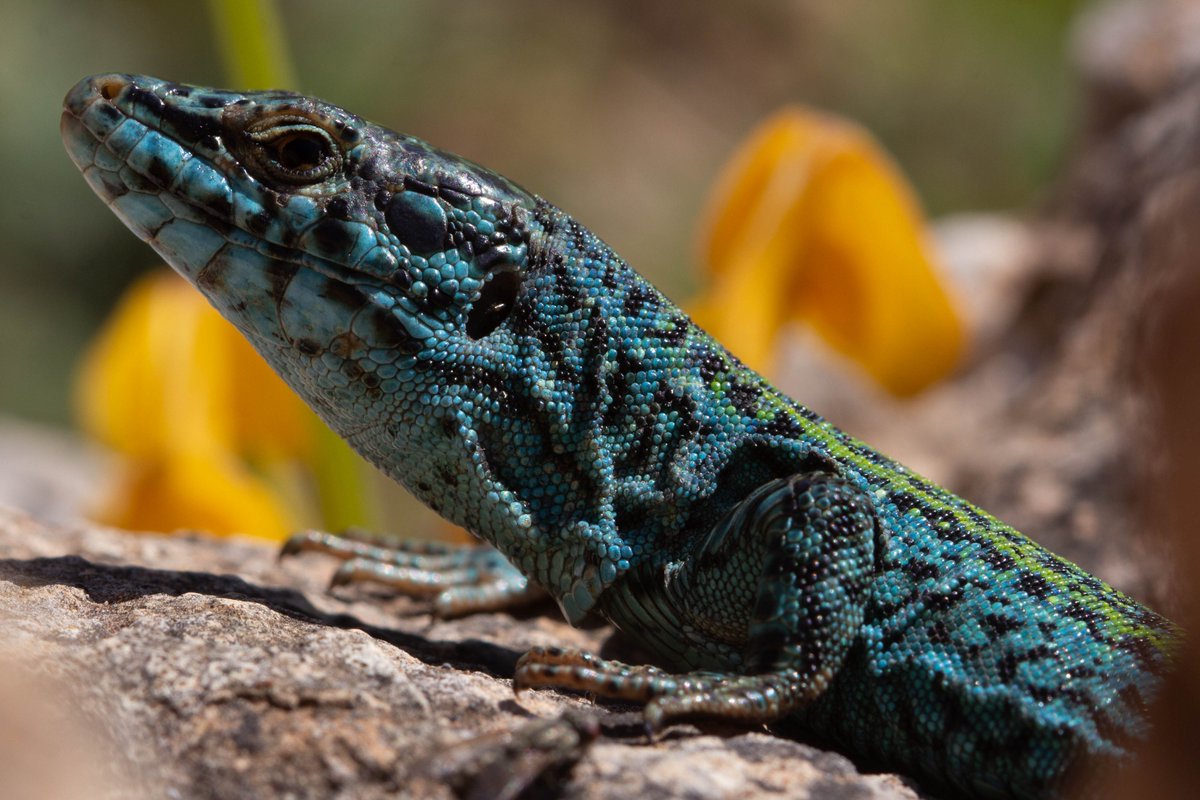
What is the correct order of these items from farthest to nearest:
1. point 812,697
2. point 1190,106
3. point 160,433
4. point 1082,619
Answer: point 1190,106, point 160,433, point 1082,619, point 812,697

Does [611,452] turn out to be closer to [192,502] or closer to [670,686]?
[670,686]

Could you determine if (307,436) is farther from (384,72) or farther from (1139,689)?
(384,72)

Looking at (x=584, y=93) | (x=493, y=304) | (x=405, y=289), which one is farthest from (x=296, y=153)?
(x=584, y=93)

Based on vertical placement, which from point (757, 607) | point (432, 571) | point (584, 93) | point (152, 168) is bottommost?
point (757, 607)

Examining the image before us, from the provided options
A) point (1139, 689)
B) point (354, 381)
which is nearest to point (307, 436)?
point (354, 381)

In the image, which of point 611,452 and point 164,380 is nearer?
point 611,452

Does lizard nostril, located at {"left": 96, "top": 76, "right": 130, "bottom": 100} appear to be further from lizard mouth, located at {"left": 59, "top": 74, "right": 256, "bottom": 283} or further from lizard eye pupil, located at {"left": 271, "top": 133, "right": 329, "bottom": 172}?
lizard eye pupil, located at {"left": 271, "top": 133, "right": 329, "bottom": 172}

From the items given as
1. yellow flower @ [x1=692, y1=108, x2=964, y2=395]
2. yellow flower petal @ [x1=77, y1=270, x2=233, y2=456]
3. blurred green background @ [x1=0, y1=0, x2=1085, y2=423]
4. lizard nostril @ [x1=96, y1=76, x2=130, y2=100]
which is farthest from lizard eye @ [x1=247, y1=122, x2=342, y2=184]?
blurred green background @ [x1=0, y1=0, x2=1085, y2=423]
